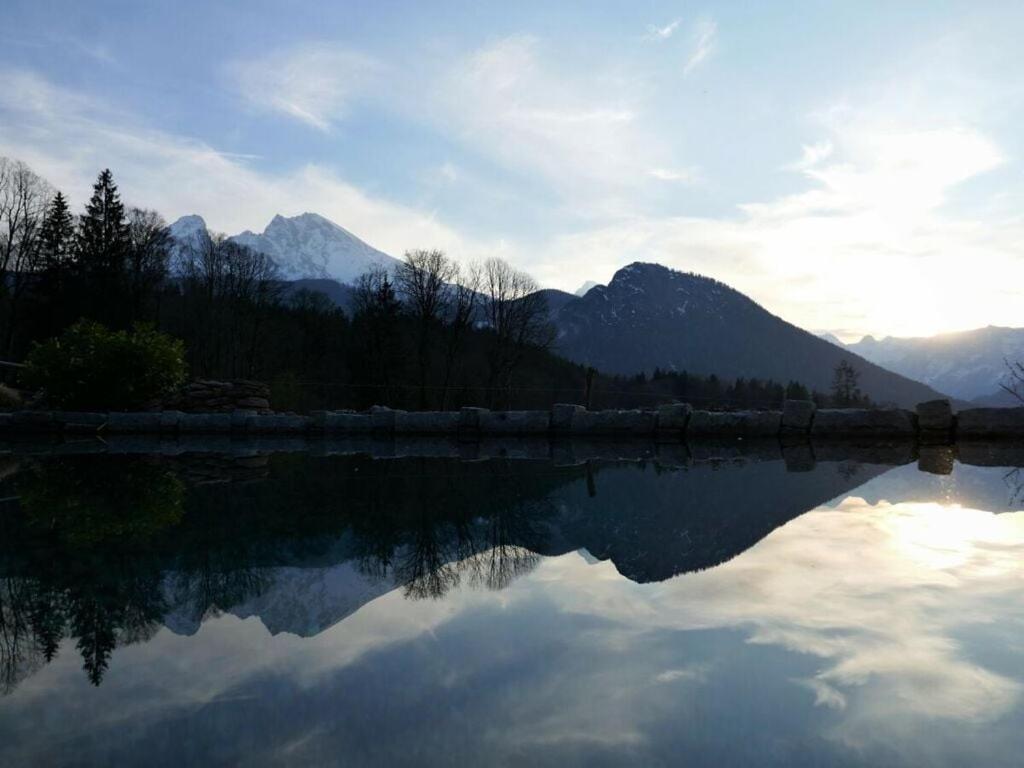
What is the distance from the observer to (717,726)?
2.13 metres

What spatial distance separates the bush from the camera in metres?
19.2

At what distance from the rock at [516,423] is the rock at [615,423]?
0.67 m

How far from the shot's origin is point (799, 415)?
50.8 feet

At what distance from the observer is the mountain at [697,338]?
149500mm

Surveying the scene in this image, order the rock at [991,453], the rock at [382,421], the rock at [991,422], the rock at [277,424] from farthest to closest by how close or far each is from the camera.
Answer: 1. the rock at [277,424]
2. the rock at [382,421]
3. the rock at [991,422]
4. the rock at [991,453]

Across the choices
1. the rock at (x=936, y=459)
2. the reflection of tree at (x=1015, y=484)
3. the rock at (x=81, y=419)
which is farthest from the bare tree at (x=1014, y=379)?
the rock at (x=81, y=419)

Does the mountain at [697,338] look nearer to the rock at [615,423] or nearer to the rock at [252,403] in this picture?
the rock at [252,403]

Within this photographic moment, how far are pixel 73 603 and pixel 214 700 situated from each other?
159cm

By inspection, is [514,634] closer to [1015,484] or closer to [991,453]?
[1015,484]

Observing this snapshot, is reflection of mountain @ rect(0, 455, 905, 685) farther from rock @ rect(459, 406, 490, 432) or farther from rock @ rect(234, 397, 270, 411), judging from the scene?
rock @ rect(234, 397, 270, 411)

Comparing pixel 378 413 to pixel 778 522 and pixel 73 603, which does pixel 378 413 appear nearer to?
pixel 778 522

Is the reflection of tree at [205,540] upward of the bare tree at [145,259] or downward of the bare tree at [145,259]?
downward

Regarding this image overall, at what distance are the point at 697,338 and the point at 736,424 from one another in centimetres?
15420

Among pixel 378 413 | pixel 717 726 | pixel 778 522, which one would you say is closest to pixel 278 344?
pixel 378 413
